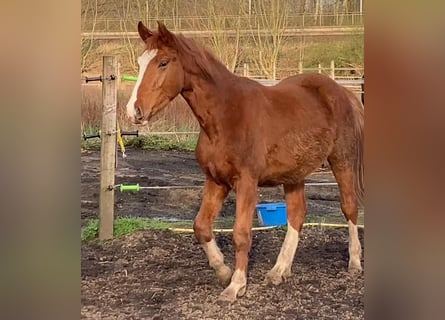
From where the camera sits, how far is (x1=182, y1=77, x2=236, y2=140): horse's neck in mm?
1653

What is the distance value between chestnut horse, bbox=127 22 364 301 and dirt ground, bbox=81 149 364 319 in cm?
7

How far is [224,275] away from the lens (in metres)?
1.79

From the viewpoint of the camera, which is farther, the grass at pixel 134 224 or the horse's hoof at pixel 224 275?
the grass at pixel 134 224

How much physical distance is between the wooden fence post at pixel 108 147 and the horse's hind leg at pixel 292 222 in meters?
0.64

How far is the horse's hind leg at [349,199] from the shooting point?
190 cm

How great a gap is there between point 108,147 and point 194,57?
553 millimetres

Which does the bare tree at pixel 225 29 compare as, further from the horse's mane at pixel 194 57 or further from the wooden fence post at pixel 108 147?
the wooden fence post at pixel 108 147

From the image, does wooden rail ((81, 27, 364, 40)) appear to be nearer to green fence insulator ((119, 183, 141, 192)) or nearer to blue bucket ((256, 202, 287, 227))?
green fence insulator ((119, 183, 141, 192))

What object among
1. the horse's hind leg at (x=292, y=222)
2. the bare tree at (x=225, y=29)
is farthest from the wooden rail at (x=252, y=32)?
the horse's hind leg at (x=292, y=222)

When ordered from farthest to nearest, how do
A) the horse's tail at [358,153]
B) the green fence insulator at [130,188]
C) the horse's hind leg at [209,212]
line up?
the green fence insulator at [130,188]
the horse's tail at [358,153]
the horse's hind leg at [209,212]
